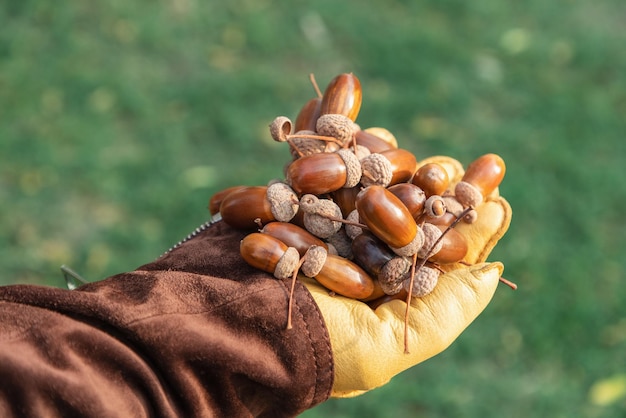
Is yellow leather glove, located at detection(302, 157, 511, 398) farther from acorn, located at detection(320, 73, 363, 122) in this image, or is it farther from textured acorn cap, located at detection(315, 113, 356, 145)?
acorn, located at detection(320, 73, 363, 122)

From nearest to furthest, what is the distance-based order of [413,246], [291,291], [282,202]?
1. [291,291]
2. [413,246]
3. [282,202]

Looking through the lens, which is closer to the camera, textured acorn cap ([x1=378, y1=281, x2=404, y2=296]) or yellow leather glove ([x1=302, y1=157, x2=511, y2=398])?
yellow leather glove ([x1=302, y1=157, x2=511, y2=398])

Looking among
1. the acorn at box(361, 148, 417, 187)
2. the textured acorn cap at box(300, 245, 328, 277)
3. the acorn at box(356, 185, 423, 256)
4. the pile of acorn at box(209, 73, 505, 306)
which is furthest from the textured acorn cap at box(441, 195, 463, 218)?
the textured acorn cap at box(300, 245, 328, 277)

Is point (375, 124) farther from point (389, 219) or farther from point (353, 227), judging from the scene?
point (389, 219)

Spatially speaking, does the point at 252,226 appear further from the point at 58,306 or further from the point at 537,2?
the point at 537,2

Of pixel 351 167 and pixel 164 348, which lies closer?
pixel 164 348

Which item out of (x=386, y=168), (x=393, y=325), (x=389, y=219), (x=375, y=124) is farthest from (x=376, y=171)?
(x=375, y=124)

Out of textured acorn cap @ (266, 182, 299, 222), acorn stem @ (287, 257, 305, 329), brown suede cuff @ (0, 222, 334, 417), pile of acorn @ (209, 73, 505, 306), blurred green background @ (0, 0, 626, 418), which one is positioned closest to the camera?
brown suede cuff @ (0, 222, 334, 417)
